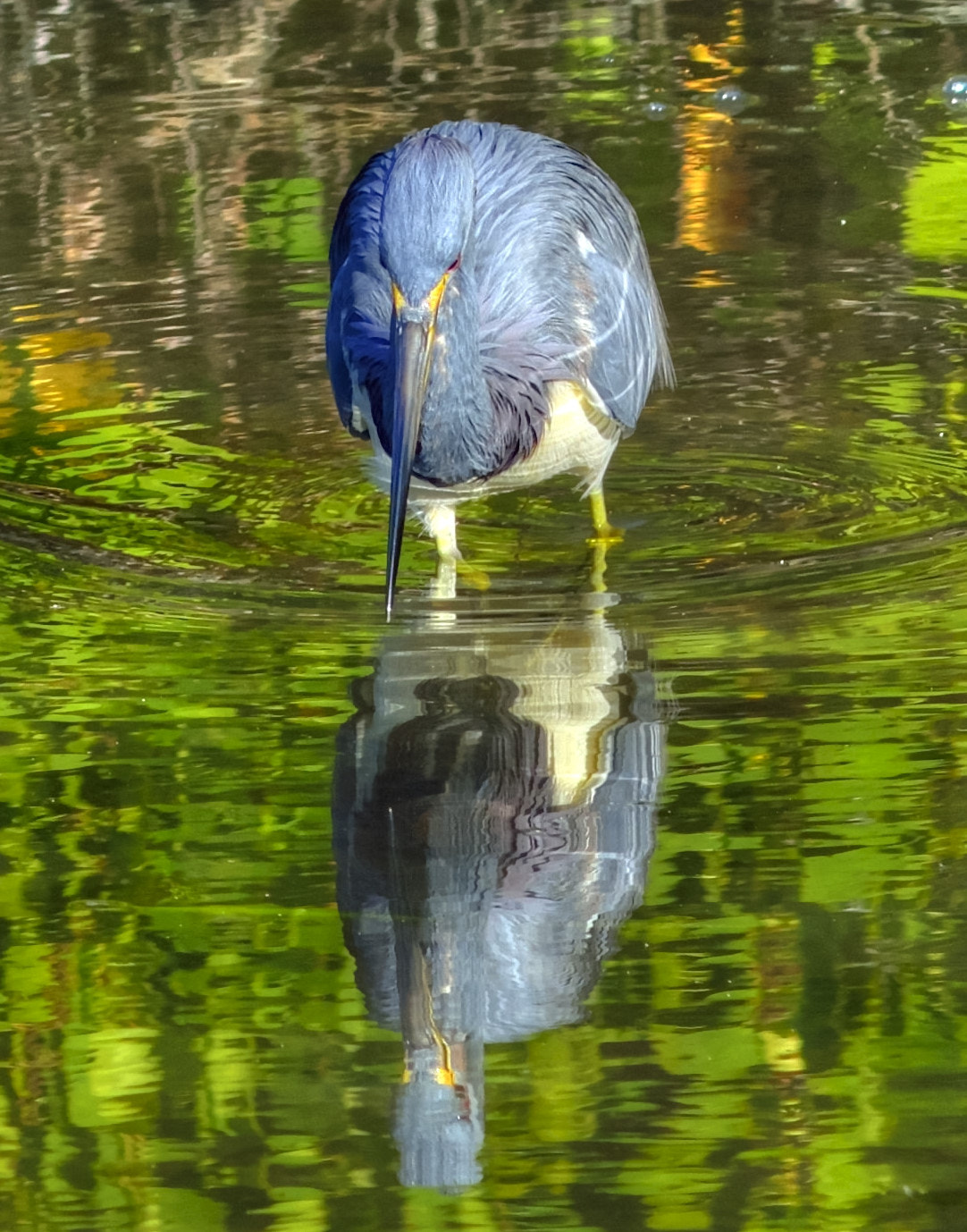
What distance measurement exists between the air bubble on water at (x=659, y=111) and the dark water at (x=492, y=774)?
4.22 feet

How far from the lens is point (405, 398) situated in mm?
4965

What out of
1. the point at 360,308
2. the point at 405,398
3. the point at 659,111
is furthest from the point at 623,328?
the point at 659,111

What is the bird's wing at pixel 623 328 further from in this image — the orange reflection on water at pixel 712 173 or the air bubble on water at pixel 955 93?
the air bubble on water at pixel 955 93

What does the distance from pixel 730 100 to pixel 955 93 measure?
105 centimetres

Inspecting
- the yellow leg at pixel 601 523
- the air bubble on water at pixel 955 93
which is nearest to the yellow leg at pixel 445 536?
the yellow leg at pixel 601 523

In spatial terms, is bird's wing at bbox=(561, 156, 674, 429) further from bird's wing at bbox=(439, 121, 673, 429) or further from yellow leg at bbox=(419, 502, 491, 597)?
yellow leg at bbox=(419, 502, 491, 597)

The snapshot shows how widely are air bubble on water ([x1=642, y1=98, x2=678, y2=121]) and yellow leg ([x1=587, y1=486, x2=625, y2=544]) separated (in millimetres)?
4192

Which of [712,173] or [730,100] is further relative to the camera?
[730,100]

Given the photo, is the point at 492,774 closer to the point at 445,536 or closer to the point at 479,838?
the point at 479,838

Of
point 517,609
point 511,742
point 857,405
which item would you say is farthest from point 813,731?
point 857,405

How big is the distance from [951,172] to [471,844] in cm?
555

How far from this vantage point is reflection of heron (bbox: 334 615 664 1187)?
365 cm

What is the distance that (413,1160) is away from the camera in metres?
3.35

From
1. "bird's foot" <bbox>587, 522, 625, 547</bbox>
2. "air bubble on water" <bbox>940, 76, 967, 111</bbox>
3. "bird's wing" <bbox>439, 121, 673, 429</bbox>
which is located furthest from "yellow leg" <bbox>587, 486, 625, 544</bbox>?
"air bubble on water" <bbox>940, 76, 967, 111</bbox>
